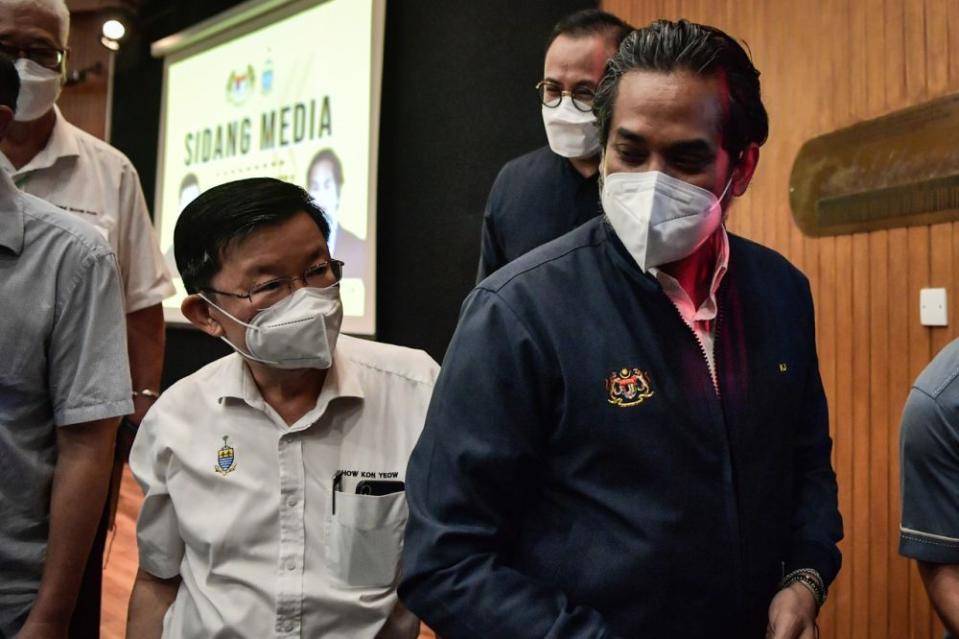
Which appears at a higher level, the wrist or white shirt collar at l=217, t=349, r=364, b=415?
white shirt collar at l=217, t=349, r=364, b=415

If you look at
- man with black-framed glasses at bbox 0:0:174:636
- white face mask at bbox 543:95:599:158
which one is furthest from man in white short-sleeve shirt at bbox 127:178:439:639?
white face mask at bbox 543:95:599:158

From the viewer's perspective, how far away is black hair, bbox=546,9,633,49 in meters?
1.86

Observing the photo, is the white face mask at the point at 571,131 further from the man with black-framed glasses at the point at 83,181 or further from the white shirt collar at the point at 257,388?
the man with black-framed glasses at the point at 83,181

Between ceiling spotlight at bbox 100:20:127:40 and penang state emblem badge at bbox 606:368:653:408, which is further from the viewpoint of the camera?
ceiling spotlight at bbox 100:20:127:40

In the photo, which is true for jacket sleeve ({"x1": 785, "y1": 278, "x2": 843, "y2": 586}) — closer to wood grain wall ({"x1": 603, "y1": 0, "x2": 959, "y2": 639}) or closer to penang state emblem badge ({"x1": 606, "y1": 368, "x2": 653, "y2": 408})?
penang state emblem badge ({"x1": 606, "y1": 368, "x2": 653, "y2": 408})

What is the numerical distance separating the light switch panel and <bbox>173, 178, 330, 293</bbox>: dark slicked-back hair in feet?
5.80

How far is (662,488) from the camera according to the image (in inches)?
36.2

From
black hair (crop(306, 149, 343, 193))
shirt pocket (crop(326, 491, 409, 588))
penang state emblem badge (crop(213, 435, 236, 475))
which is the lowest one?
shirt pocket (crop(326, 491, 409, 588))

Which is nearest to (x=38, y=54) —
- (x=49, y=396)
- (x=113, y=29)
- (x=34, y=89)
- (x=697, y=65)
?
(x=34, y=89)

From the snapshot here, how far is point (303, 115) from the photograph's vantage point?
4512 millimetres

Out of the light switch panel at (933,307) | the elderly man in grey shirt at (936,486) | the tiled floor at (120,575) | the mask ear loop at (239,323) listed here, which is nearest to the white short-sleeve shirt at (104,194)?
the mask ear loop at (239,323)

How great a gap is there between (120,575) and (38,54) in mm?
2840

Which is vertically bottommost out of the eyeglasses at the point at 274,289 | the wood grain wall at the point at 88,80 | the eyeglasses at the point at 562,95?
the eyeglasses at the point at 274,289

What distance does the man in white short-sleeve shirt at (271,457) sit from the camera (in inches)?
50.3
